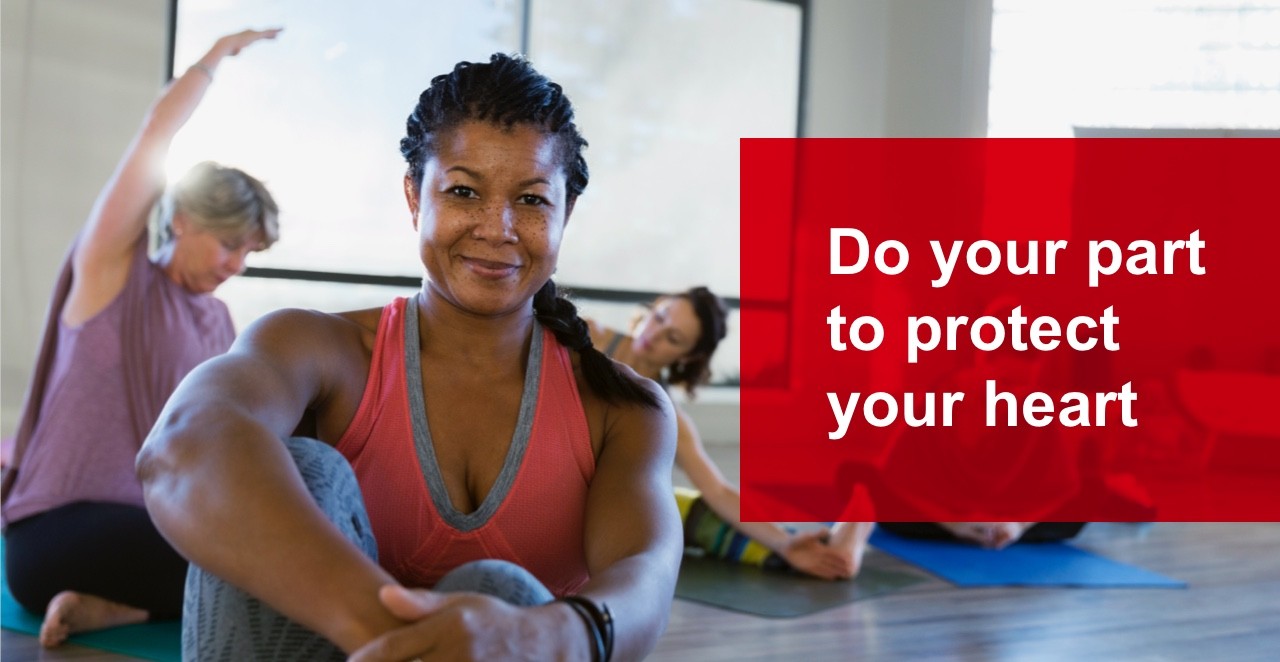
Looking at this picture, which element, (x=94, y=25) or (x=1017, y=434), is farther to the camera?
(x=94, y=25)

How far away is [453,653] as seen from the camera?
967mm

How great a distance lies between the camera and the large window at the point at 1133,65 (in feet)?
21.7

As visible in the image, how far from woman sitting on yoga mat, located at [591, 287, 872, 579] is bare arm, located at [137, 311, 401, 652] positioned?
2137 mm

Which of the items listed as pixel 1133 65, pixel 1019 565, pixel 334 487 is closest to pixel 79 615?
pixel 334 487

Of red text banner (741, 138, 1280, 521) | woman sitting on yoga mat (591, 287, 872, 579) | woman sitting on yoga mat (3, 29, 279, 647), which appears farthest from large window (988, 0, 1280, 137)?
woman sitting on yoga mat (3, 29, 279, 647)

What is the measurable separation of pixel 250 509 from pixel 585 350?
515 mm

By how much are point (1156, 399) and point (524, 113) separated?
574 cm

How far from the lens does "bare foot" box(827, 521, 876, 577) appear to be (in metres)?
3.22

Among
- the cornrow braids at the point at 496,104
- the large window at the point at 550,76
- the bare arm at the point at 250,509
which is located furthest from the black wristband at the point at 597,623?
the large window at the point at 550,76

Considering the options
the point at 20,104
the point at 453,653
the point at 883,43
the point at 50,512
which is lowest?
the point at 50,512

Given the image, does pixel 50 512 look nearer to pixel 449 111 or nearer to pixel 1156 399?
pixel 449 111

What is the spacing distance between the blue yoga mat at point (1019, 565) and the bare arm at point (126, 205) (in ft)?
6.99

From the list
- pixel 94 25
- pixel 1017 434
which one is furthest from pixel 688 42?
pixel 1017 434

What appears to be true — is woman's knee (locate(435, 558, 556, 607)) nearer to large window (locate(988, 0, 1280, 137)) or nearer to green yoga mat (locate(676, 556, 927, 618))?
green yoga mat (locate(676, 556, 927, 618))
